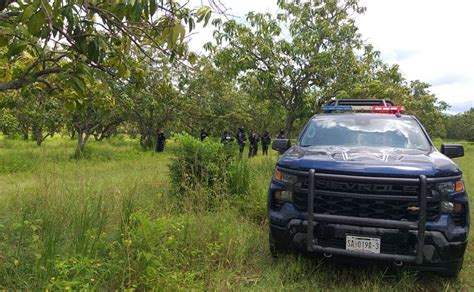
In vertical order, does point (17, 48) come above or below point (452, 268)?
above

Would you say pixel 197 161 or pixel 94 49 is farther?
pixel 197 161

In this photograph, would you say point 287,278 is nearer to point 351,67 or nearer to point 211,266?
point 211,266

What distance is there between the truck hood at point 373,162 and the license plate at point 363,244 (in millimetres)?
570

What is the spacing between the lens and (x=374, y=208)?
3.43 meters

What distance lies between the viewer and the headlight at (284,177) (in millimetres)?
3714

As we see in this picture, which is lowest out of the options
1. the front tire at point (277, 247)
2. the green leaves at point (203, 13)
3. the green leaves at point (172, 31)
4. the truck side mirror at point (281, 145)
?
the front tire at point (277, 247)

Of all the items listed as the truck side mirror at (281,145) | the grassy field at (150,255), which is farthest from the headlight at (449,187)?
the truck side mirror at (281,145)

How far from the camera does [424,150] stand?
14.2 feet

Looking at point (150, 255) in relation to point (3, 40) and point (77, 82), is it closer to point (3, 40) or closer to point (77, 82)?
point (77, 82)

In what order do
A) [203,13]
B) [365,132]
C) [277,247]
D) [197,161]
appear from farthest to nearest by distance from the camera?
[197,161], [365,132], [277,247], [203,13]

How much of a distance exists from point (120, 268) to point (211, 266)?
0.98 meters

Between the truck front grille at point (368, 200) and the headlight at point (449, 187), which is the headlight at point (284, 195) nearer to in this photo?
the truck front grille at point (368, 200)

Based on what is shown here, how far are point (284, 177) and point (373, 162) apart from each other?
0.85m

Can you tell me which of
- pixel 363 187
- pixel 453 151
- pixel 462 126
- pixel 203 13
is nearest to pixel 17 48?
pixel 203 13
